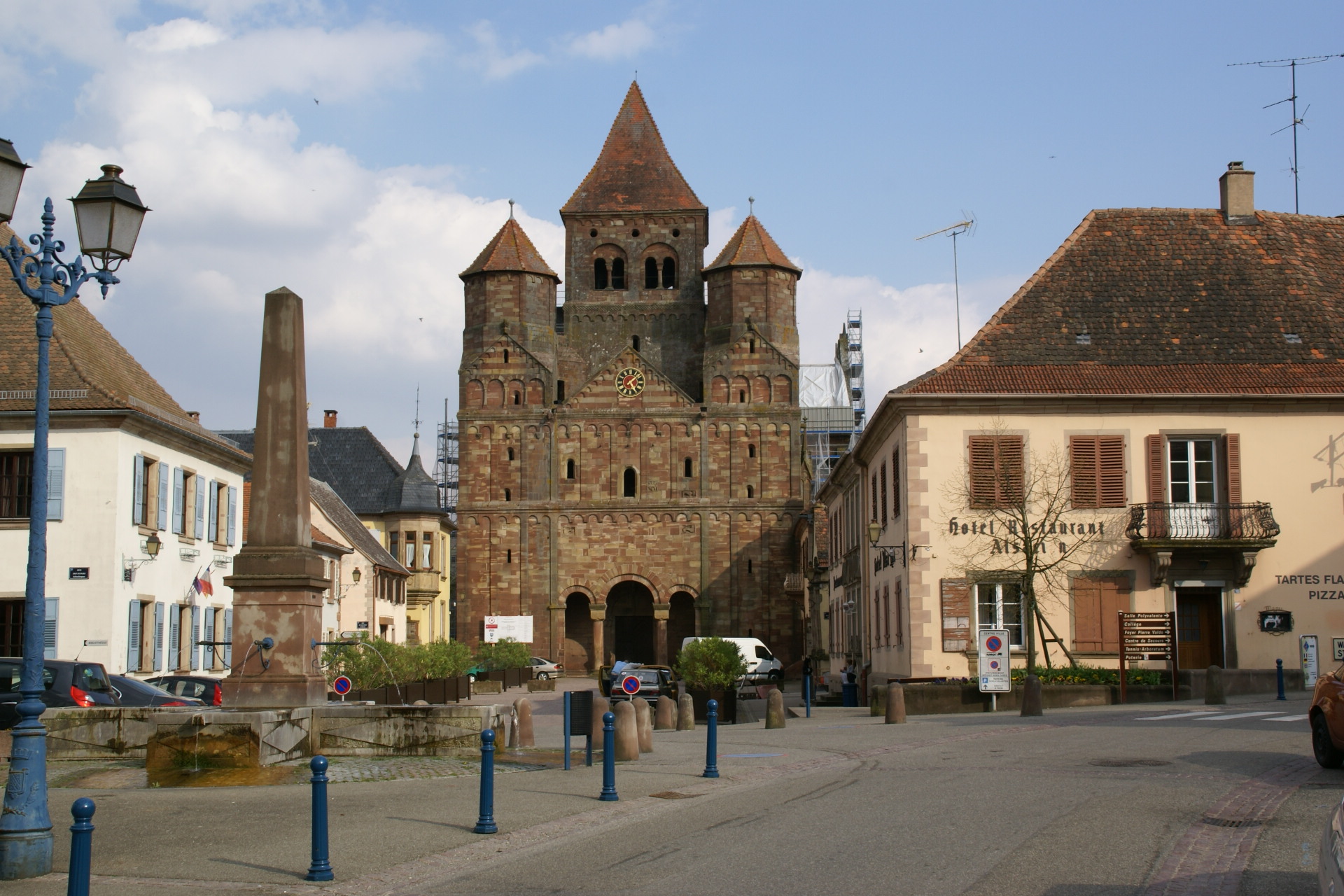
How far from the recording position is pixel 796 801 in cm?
1294

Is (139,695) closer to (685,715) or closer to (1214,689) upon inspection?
(685,715)

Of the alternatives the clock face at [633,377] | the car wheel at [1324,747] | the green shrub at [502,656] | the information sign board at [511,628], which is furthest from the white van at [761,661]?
the car wheel at [1324,747]

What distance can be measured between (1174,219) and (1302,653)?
1108 centimetres

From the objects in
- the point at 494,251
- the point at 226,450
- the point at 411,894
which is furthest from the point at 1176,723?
the point at 494,251

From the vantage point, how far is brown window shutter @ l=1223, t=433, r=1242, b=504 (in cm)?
3009

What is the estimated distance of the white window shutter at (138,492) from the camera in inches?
1160

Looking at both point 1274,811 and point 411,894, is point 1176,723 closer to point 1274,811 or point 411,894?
Answer: point 1274,811

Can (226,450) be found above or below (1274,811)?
above

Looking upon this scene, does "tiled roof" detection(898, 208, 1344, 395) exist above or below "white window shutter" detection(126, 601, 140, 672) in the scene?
above

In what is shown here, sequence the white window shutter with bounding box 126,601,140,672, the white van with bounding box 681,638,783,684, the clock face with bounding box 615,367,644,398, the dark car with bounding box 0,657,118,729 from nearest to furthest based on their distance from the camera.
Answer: the dark car with bounding box 0,657,118,729 → the white window shutter with bounding box 126,601,140,672 → the white van with bounding box 681,638,783,684 → the clock face with bounding box 615,367,644,398

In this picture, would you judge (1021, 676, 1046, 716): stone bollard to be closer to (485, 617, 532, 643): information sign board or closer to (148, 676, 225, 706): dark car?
(148, 676, 225, 706): dark car

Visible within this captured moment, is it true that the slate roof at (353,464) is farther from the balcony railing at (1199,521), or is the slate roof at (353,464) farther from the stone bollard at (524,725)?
the stone bollard at (524,725)

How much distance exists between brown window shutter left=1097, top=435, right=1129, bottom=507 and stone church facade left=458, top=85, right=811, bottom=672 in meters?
35.2

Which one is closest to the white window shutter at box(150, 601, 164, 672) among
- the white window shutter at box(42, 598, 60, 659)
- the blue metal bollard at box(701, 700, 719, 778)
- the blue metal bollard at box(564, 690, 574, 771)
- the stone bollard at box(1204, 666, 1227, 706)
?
the white window shutter at box(42, 598, 60, 659)
